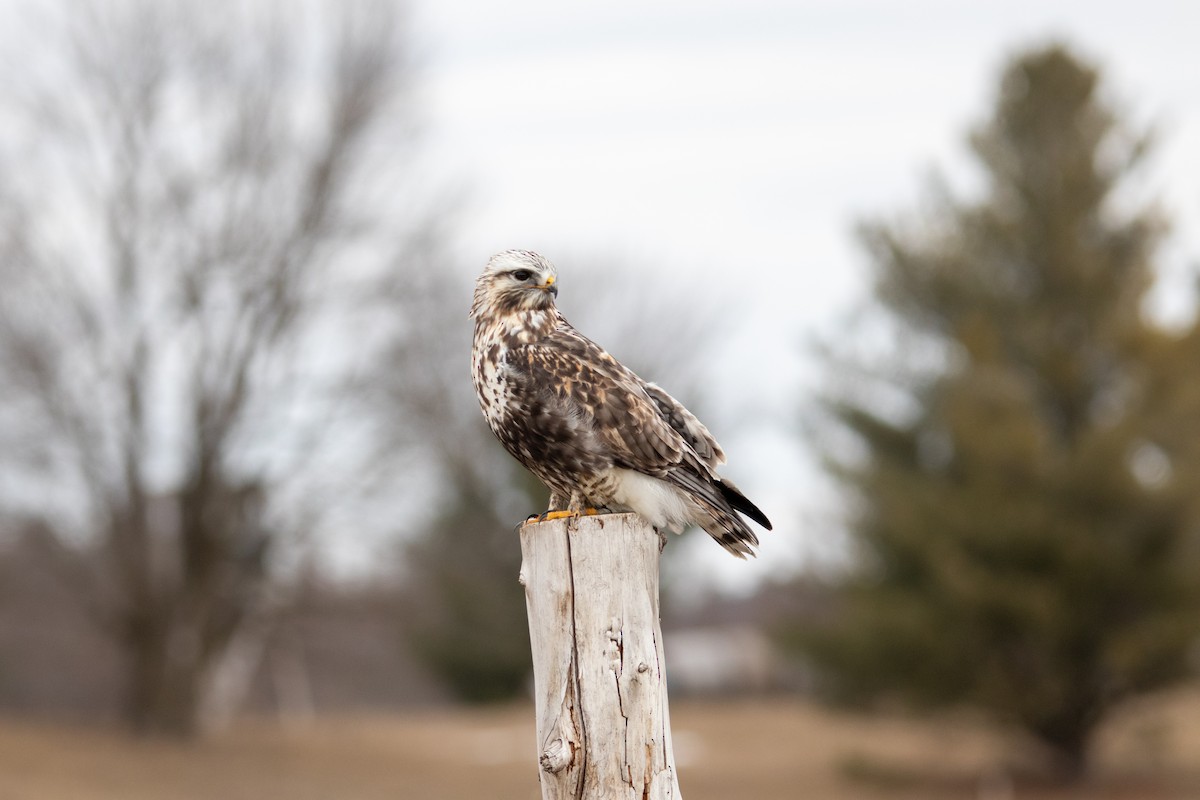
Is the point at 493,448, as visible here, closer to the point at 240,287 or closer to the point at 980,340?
the point at 240,287

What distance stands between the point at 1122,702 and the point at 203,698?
1172cm

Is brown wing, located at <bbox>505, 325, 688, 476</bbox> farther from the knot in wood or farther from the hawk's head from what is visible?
the knot in wood

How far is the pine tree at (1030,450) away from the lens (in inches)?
578

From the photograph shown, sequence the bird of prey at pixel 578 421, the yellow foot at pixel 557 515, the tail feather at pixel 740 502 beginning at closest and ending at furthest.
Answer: the yellow foot at pixel 557 515, the bird of prey at pixel 578 421, the tail feather at pixel 740 502

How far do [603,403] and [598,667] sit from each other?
2.85ft

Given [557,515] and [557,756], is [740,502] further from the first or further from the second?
[557,756]

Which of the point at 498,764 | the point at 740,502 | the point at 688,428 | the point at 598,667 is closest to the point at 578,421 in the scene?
the point at 688,428

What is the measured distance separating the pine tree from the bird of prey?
34.7 feet

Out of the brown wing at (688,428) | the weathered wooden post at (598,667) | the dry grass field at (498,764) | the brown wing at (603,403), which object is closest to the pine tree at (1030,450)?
the dry grass field at (498,764)

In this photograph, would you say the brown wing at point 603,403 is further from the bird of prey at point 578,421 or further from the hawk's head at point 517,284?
the hawk's head at point 517,284

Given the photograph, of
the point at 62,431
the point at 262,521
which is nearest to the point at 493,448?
the point at 262,521

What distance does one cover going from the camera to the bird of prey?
4.17 metres

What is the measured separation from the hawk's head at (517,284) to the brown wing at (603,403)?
0.16 metres

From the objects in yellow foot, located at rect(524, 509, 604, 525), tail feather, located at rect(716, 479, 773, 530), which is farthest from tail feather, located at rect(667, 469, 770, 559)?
yellow foot, located at rect(524, 509, 604, 525)
